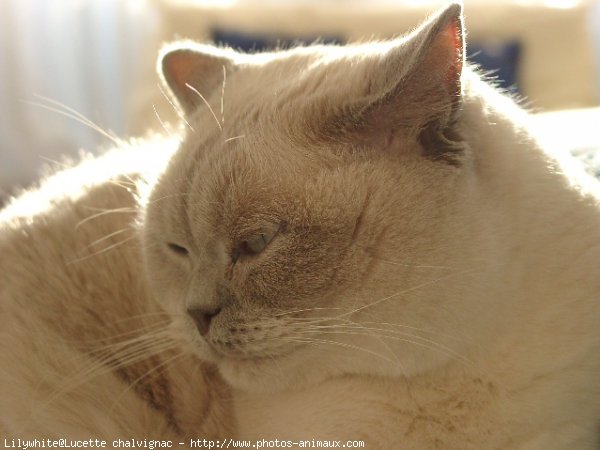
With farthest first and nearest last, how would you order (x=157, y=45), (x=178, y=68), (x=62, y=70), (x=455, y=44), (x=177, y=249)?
(x=62, y=70) → (x=157, y=45) → (x=178, y=68) → (x=177, y=249) → (x=455, y=44)

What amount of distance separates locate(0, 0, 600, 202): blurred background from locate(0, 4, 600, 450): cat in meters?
1.42

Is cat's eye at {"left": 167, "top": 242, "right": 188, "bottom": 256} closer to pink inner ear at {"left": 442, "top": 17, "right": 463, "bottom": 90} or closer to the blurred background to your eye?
pink inner ear at {"left": 442, "top": 17, "right": 463, "bottom": 90}

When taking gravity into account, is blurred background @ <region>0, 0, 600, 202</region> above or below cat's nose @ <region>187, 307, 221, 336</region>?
above

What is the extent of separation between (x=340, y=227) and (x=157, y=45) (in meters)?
2.31

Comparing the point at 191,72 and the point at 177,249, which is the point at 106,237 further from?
the point at 191,72

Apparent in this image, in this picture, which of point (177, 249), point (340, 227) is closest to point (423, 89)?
point (340, 227)

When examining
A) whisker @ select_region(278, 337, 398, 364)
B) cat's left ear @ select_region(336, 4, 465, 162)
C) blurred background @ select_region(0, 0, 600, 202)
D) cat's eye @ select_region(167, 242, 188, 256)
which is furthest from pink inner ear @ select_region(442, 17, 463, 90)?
blurred background @ select_region(0, 0, 600, 202)

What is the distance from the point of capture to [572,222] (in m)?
1.07

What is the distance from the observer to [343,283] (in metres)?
0.95

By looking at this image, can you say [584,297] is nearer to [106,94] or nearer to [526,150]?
[526,150]

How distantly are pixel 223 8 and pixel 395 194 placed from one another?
2255 millimetres

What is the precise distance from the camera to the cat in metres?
0.95

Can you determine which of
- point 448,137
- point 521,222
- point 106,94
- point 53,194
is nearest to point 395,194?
point 448,137

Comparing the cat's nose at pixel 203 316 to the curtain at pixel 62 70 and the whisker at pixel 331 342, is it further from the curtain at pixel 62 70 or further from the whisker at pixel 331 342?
the curtain at pixel 62 70
